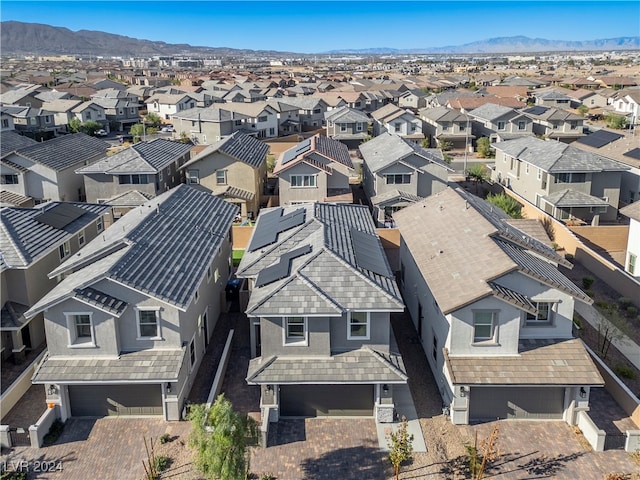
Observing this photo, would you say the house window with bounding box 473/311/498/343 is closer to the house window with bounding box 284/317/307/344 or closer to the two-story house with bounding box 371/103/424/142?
the house window with bounding box 284/317/307/344

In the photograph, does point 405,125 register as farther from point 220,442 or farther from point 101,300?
point 220,442

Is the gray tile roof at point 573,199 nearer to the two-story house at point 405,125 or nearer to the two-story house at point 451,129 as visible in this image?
the two-story house at point 451,129

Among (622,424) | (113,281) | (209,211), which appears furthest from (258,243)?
(622,424)

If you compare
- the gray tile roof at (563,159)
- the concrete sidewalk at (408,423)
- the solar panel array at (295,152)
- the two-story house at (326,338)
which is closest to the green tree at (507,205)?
the gray tile roof at (563,159)

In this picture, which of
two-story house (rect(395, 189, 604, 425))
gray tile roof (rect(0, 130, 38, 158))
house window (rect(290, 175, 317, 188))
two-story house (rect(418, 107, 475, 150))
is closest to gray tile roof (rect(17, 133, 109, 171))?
gray tile roof (rect(0, 130, 38, 158))

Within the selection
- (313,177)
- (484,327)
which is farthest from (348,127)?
(484,327)

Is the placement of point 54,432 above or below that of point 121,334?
below
